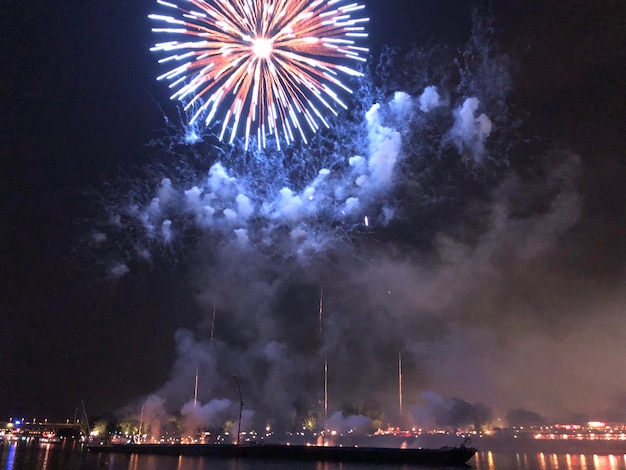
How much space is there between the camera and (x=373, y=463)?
74.1 meters

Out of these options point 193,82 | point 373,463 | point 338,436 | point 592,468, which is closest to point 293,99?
point 193,82

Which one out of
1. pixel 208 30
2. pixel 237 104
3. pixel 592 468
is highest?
pixel 208 30

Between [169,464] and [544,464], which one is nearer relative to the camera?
[169,464]

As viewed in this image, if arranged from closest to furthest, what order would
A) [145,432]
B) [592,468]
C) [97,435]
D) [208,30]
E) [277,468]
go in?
[208,30], [277,468], [592,468], [145,432], [97,435]

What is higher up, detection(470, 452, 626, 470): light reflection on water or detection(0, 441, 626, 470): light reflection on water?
detection(0, 441, 626, 470): light reflection on water

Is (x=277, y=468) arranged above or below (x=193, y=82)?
below

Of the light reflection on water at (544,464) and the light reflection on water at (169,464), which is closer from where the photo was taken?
the light reflection on water at (169,464)

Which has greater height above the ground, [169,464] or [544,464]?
[169,464]

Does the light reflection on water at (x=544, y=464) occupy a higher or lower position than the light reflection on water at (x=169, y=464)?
lower

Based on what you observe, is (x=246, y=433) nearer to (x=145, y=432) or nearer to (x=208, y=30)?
(x=145, y=432)

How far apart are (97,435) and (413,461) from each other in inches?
3914

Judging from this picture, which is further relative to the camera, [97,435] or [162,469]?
[97,435]

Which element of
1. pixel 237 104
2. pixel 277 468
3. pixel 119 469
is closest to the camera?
pixel 237 104

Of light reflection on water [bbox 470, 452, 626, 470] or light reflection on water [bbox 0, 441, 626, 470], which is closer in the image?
light reflection on water [bbox 0, 441, 626, 470]
